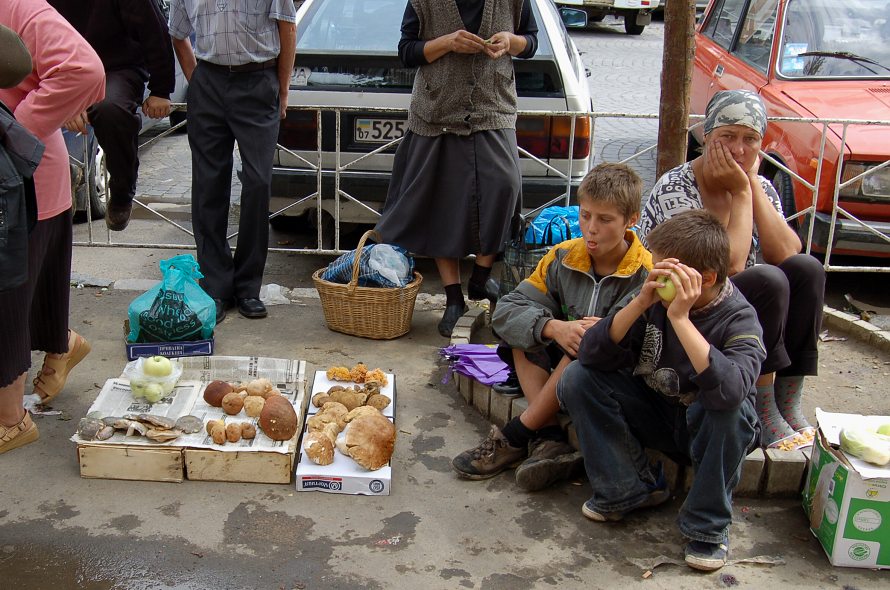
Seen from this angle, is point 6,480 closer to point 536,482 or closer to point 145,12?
point 536,482

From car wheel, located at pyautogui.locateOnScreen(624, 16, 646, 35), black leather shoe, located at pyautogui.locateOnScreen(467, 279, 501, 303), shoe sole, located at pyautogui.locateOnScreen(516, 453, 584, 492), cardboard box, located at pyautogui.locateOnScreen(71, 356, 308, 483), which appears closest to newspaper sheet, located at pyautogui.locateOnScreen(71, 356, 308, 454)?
cardboard box, located at pyautogui.locateOnScreen(71, 356, 308, 483)

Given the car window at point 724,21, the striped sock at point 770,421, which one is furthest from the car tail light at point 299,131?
the car window at point 724,21

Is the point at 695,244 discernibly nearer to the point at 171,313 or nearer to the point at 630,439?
the point at 630,439

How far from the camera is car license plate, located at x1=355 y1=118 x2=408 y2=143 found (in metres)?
5.58

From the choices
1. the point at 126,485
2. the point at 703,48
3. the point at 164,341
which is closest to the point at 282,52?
the point at 164,341

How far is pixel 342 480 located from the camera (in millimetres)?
3479

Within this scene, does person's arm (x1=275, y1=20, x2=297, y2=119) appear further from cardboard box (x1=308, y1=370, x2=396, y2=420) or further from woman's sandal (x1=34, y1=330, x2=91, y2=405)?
woman's sandal (x1=34, y1=330, x2=91, y2=405)

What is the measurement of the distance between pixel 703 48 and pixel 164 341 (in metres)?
5.39

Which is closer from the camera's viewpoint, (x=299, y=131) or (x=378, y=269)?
(x=378, y=269)

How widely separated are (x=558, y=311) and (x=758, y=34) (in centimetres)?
417

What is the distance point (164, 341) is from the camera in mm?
4500

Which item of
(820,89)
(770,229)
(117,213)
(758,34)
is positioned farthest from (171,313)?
(758,34)

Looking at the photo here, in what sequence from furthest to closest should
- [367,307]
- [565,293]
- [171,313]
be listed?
[367,307] → [171,313] → [565,293]

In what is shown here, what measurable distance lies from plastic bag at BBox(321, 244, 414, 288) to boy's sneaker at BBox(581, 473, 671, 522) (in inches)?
70.8
